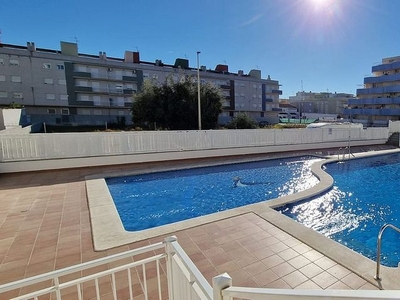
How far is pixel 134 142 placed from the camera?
400 inches

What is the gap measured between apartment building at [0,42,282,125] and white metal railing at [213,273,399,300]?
30024mm

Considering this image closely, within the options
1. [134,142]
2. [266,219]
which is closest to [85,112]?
[134,142]

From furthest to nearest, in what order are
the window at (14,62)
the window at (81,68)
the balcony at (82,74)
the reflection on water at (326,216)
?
the window at (81,68), the balcony at (82,74), the window at (14,62), the reflection on water at (326,216)

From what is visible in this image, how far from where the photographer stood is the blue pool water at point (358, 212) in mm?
4629

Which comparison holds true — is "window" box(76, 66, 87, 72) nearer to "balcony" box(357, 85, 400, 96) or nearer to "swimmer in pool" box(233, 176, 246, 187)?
"swimmer in pool" box(233, 176, 246, 187)

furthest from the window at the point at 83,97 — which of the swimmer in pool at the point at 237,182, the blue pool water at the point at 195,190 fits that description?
the swimmer in pool at the point at 237,182

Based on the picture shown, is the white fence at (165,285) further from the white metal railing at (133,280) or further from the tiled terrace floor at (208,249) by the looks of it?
the tiled terrace floor at (208,249)

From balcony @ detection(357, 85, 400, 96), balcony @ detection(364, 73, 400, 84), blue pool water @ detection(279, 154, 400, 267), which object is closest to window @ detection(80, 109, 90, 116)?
blue pool water @ detection(279, 154, 400, 267)

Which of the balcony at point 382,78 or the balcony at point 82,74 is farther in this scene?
the balcony at point 382,78

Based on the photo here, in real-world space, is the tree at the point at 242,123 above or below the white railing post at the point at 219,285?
above

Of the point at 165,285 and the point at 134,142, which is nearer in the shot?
the point at 165,285

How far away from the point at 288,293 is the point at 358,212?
6.57 m

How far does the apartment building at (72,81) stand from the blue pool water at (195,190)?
22766mm

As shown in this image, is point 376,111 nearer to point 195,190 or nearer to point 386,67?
point 386,67
